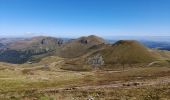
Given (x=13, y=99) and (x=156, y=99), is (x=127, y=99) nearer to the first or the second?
Result: (x=156, y=99)

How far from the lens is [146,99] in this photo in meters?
25.0

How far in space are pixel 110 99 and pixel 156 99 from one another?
432 cm

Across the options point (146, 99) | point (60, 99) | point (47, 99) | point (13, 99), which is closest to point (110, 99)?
point (146, 99)

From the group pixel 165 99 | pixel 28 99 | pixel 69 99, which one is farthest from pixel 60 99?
pixel 165 99

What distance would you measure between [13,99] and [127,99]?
10776 millimetres

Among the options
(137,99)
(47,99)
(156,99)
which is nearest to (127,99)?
(137,99)

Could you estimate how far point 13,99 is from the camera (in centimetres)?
2544

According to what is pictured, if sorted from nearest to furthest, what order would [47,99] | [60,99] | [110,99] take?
[47,99] < [60,99] < [110,99]

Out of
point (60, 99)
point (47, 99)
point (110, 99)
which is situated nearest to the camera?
point (47, 99)

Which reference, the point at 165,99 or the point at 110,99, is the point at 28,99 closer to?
the point at 110,99

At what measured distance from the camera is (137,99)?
2552 cm

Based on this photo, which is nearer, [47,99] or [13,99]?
[47,99]

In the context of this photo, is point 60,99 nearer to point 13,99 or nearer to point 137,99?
point 13,99

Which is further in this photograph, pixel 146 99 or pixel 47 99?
pixel 146 99
